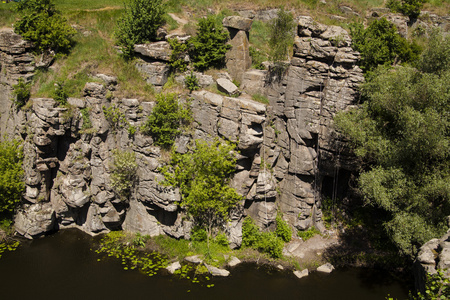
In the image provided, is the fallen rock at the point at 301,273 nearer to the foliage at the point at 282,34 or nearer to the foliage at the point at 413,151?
the foliage at the point at 413,151

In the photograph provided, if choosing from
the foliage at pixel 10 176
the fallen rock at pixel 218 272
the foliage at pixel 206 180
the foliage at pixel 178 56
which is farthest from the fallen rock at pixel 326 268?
the foliage at pixel 10 176

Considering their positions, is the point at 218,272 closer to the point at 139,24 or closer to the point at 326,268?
the point at 326,268

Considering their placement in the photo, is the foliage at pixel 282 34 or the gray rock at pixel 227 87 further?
the foliage at pixel 282 34

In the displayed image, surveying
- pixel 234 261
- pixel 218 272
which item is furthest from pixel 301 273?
pixel 218 272

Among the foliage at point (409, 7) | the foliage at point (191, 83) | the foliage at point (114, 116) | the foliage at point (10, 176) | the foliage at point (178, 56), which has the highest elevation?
the foliage at point (409, 7)

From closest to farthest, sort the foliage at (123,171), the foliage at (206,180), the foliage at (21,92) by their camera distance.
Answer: the foliage at (206,180), the foliage at (123,171), the foliage at (21,92)

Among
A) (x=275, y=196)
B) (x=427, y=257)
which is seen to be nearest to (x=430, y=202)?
(x=427, y=257)
